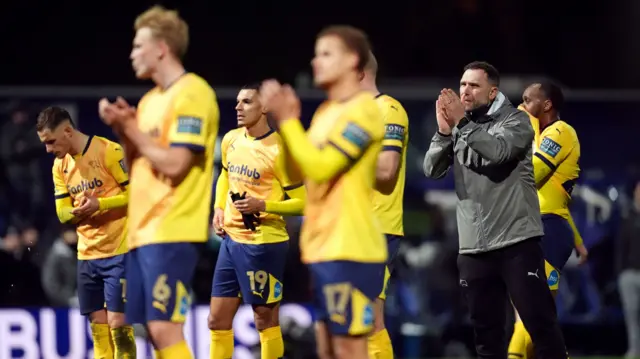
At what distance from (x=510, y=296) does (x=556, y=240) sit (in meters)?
1.42

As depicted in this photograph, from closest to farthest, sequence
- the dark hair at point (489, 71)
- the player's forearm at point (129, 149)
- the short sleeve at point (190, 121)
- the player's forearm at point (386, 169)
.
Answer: the short sleeve at point (190, 121), the player's forearm at point (129, 149), the player's forearm at point (386, 169), the dark hair at point (489, 71)

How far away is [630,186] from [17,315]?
6.47 metres

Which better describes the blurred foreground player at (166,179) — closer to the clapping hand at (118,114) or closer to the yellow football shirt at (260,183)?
the clapping hand at (118,114)

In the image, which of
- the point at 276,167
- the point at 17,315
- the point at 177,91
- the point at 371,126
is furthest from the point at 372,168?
the point at 17,315

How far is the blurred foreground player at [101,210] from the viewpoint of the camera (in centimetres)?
806

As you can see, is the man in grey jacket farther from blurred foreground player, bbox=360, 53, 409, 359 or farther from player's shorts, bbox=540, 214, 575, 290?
player's shorts, bbox=540, 214, 575, 290

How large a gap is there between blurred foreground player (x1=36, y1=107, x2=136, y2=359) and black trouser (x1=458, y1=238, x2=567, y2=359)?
241 cm

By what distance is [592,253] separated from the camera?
41.3 ft

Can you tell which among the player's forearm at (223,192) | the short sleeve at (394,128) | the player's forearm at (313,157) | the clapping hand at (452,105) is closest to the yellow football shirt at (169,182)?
the player's forearm at (313,157)

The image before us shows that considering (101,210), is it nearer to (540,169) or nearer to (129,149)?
(129,149)

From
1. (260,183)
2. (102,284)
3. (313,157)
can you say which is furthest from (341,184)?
(102,284)

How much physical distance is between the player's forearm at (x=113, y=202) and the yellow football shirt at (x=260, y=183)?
70 centimetres

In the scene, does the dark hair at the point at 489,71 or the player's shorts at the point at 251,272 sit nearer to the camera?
the dark hair at the point at 489,71

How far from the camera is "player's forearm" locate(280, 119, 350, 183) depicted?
5.33m
